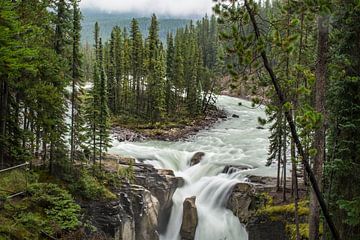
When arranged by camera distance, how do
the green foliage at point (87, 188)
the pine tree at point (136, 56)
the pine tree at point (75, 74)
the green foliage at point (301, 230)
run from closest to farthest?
the green foliage at point (301, 230) < the green foliage at point (87, 188) < the pine tree at point (75, 74) < the pine tree at point (136, 56)

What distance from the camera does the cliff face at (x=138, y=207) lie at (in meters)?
20.2

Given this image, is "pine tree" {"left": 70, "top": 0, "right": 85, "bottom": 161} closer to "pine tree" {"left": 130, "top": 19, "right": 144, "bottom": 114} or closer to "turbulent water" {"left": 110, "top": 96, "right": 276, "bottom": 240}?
"turbulent water" {"left": 110, "top": 96, "right": 276, "bottom": 240}

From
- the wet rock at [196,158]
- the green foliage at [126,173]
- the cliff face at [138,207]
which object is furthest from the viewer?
the wet rock at [196,158]

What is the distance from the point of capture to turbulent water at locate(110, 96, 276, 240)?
81.0ft

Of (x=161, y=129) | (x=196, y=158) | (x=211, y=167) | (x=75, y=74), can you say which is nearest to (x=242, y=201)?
(x=211, y=167)

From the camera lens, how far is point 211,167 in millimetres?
30125

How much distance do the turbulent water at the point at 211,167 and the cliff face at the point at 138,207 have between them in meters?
1.16

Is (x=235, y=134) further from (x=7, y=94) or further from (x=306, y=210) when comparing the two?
(x=7, y=94)

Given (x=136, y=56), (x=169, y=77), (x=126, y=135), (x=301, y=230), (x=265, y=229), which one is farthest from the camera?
(x=169, y=77)

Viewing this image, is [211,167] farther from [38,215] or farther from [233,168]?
[38,215]

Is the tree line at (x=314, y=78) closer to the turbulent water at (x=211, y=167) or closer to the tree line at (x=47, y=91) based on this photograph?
the tree line at (x=47, y=91)

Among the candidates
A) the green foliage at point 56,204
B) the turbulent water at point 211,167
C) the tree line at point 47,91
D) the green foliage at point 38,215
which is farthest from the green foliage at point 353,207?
the turbulent water at point 211,167

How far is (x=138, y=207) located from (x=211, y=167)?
8.93 meters

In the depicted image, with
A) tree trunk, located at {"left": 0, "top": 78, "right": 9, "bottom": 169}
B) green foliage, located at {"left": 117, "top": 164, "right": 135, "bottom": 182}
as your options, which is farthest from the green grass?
green foliage, located at {"left": 117, "top": 164, "right": 135, "bottom": 182}
